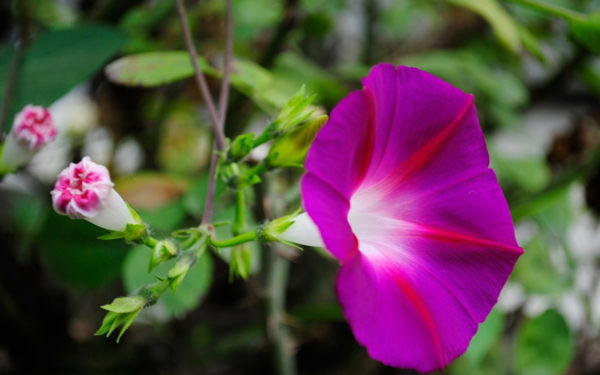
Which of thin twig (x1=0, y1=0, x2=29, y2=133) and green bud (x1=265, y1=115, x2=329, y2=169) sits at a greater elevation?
green bud (x1=265, y1=115, x2=329, y2=169)

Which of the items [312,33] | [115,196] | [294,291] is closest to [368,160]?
[115,196]

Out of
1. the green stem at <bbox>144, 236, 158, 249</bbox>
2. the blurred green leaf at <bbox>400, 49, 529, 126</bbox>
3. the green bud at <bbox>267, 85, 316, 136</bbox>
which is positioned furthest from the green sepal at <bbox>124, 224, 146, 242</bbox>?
the blurred green leaf at <bbox>400, 49, 529, 126</bbox>

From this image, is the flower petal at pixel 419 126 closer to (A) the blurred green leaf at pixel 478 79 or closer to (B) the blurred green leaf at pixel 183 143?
(A) the blurred green leaf at pixel 478 79

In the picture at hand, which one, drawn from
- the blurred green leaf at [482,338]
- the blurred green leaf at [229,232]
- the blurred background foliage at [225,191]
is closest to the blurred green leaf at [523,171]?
the blurred background foliage at [225,191]

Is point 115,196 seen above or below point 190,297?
above

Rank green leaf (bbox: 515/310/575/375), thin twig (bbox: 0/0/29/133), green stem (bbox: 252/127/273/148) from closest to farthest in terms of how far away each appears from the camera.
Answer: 1. green stem (bbox: 252/127/273/148)
2. thin twig (bbox: 0/0/29/133)
3. green leaf (bbox: 515/310/575/375)

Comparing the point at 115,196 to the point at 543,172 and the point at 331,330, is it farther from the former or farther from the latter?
the point at 543,172

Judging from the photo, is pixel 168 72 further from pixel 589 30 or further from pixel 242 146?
pixel 589 30

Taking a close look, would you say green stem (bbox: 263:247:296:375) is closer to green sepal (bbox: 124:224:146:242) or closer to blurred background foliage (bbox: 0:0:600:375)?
blurred background foliage (bbox: 0:0:600:375)
